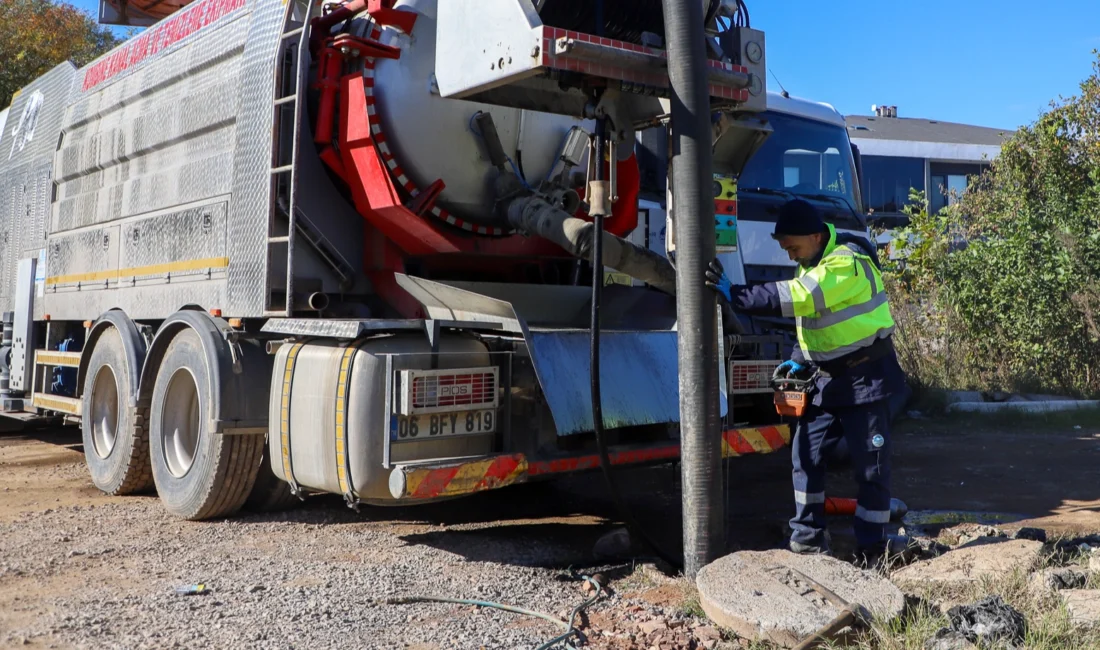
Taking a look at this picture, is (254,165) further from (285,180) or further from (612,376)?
(612,376)

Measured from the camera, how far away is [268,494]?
5508 millimetres

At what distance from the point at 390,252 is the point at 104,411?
2.76 meters

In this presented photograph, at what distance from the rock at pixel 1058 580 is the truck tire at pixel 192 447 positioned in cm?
361

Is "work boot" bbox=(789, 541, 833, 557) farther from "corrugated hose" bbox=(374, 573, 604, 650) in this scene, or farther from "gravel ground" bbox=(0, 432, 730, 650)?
"corrugated hose" bbox=(374, 573, 604, 650)

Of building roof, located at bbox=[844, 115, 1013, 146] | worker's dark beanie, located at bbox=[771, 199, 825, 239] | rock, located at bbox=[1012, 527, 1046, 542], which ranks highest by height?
building roof, located at bbox=[844, 115, 1013, 146]

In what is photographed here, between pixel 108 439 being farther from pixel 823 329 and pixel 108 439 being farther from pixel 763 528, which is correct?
pixel 823 329

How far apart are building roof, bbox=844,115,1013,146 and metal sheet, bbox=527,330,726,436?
18.5m

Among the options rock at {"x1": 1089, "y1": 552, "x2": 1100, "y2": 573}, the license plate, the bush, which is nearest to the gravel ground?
the license plate

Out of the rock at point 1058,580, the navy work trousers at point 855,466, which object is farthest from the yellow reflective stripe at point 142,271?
the rock at point 1058,580

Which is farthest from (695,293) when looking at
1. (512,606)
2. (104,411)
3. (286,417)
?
(104,411)

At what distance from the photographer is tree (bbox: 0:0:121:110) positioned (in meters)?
20.2

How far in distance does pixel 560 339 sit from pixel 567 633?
4.77ft

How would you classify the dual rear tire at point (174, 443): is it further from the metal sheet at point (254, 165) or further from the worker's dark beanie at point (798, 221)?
the worker's dark beanie at point (798, 221)

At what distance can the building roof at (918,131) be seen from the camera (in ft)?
77.9
